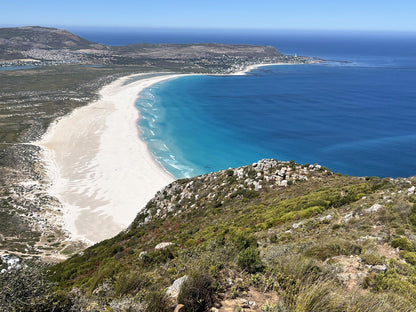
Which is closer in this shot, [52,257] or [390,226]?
[390,226]

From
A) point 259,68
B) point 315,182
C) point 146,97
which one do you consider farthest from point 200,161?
point 259,68

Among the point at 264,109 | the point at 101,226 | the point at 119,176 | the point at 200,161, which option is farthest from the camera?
the point at 264,109

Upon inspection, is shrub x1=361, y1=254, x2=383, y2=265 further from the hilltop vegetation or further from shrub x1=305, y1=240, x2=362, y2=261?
shrub x1=305, y1=240, x2=362, y2=261

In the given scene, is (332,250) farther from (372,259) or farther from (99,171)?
(99,171)

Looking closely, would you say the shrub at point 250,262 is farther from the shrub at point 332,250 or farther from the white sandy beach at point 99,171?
the white sandy beach at point 99,171

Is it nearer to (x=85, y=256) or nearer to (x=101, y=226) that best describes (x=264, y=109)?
(x=101, y=226)

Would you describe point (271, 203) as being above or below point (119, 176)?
above

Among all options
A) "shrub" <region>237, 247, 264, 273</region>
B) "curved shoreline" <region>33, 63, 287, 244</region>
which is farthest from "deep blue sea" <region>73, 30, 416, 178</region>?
"shrub" <region>237, 247, 264, 273</region>
